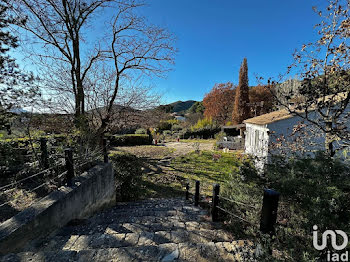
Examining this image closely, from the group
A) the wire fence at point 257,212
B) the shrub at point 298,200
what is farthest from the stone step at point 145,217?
the shrub at point 298,200

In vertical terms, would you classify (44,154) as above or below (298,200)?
above

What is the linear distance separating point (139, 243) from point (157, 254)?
0.67 metres

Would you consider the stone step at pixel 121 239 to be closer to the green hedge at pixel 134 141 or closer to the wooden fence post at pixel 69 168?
the wooden fence post at pixel 69 168

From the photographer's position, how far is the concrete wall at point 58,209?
2008 millimetres

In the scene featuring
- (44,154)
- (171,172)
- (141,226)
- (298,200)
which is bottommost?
(171,172)

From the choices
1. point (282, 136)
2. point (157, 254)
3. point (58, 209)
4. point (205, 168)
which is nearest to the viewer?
point (157, 254)

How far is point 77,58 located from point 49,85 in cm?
138

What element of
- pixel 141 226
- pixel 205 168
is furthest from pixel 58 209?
pixel 205 168

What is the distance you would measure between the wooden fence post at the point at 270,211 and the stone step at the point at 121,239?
978 mm

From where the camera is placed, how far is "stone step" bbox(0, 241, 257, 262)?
5.56ft

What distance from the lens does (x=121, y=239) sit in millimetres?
2406

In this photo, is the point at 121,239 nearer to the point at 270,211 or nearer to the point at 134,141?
the point at 270,211

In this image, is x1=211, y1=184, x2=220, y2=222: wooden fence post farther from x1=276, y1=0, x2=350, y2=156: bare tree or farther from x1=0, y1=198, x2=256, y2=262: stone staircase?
x1=276, y1=0, x2=350, y2=156: bare tree

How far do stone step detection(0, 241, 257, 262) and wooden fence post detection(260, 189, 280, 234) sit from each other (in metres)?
0.31
